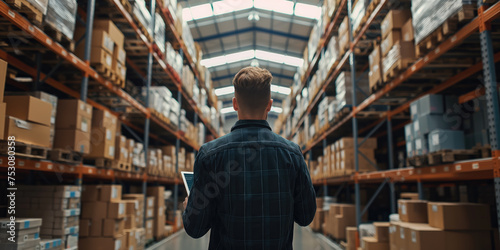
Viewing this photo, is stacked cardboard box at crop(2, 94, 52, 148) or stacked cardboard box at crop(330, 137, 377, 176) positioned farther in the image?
stacked cardboard box at crop(330, 137, 377, 176)

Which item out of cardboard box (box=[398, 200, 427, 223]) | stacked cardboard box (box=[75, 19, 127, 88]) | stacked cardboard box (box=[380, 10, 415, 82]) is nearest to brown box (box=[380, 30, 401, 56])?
stacked cardboard box (box=[380, 10, 415, 82])

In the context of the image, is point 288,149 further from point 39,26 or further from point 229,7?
point 229,7

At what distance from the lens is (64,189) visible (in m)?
4.23

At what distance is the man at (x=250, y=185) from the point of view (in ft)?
4.34

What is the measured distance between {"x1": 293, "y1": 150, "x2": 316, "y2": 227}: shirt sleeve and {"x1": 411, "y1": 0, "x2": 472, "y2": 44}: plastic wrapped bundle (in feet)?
9.57

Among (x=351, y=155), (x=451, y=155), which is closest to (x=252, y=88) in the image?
(x=451, y=155)

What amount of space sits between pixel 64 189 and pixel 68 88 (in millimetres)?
2138

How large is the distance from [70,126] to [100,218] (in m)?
1.76

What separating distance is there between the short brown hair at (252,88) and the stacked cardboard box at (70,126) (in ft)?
11.4

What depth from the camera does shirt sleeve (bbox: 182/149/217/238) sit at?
1.35m

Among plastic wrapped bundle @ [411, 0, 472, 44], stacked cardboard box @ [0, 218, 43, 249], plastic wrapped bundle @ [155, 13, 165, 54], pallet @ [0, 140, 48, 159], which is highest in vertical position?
plastic wrapped bundle @ [155, 13, 165, 54]

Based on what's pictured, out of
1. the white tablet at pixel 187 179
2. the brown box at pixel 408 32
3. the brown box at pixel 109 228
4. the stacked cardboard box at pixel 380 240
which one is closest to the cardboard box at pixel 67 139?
the brown box at pixel 109 228

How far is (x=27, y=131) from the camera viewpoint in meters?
3.44

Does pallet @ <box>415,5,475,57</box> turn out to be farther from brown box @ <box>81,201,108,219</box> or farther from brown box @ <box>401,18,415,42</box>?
brown box @ <box>81,201,108,219</box>
